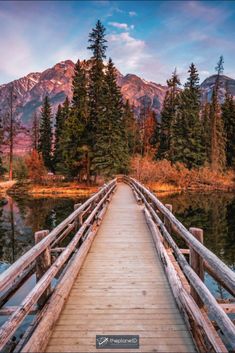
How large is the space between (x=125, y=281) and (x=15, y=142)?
43576 millimetres

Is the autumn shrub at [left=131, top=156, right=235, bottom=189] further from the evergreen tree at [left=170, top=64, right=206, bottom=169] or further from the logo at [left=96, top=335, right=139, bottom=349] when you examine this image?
the logo at [left=96, top=335, right=139, bottom=349]

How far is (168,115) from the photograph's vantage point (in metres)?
49.2

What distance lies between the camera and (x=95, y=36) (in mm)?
34219

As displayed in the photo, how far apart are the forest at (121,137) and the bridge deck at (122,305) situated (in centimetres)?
2725

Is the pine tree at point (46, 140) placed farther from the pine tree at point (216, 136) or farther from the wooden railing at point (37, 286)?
the wooden railing at point (37, 286)

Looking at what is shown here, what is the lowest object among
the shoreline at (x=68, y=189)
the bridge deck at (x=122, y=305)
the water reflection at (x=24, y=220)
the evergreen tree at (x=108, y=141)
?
the water reflection at (x=24, y=220)

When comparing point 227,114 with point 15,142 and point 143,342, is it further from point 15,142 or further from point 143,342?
point 143,342

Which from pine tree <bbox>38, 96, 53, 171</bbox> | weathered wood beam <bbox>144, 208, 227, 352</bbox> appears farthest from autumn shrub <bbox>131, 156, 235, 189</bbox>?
weathered wood beam <bbox>144, 208, 227, 352</bbox>

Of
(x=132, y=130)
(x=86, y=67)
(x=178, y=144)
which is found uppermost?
(x=86, y=67)

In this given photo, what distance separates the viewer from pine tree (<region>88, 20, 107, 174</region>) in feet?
113

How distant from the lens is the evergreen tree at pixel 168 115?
46.7m

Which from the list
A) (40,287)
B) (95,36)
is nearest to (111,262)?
(40,287)

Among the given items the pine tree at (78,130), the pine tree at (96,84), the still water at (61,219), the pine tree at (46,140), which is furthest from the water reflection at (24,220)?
the pine tree at (46,140)

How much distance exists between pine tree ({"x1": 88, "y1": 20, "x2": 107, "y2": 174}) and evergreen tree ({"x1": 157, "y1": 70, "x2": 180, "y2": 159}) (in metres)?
13.9
